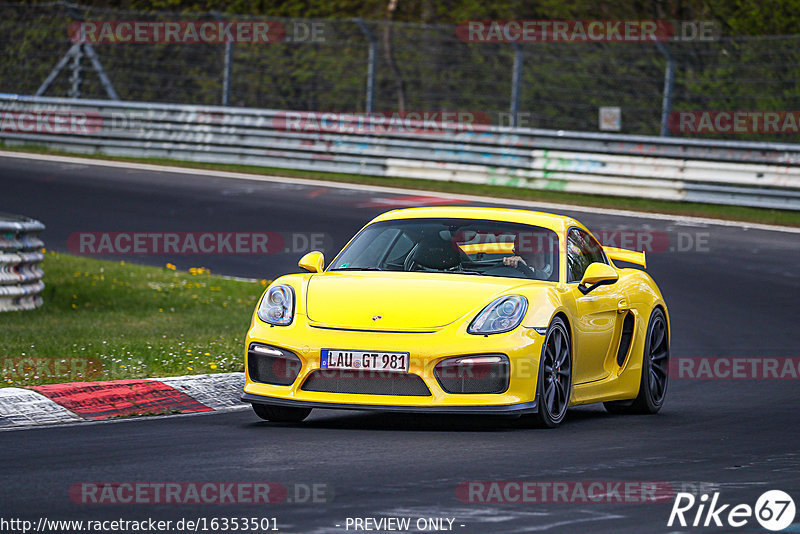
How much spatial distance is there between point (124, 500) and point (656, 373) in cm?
489

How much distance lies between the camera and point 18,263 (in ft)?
42.3

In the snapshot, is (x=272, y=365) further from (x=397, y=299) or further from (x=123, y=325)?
(x=123, y=325)

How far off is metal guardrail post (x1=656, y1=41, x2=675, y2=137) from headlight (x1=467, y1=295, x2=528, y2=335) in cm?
1448

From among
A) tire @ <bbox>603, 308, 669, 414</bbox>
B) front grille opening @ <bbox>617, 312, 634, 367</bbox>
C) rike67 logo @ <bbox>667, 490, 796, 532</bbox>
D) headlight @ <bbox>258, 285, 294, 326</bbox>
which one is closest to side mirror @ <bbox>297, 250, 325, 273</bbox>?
headlight @ <bbox>258, 285, 294, 326</bbox>

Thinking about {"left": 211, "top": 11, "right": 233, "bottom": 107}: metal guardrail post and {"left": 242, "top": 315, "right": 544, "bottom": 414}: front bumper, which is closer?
{"left": 242, "top": 315, "right": 544, "bottom": 414}: front bumper

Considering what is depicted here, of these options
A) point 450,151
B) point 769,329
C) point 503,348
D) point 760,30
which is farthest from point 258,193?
point 503,348

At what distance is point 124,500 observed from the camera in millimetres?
5434

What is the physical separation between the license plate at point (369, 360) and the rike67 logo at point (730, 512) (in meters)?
2.01

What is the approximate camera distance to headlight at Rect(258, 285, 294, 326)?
7.75 metres

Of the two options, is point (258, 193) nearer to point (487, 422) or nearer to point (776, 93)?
point (776, 93)

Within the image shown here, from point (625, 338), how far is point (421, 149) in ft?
46.9
